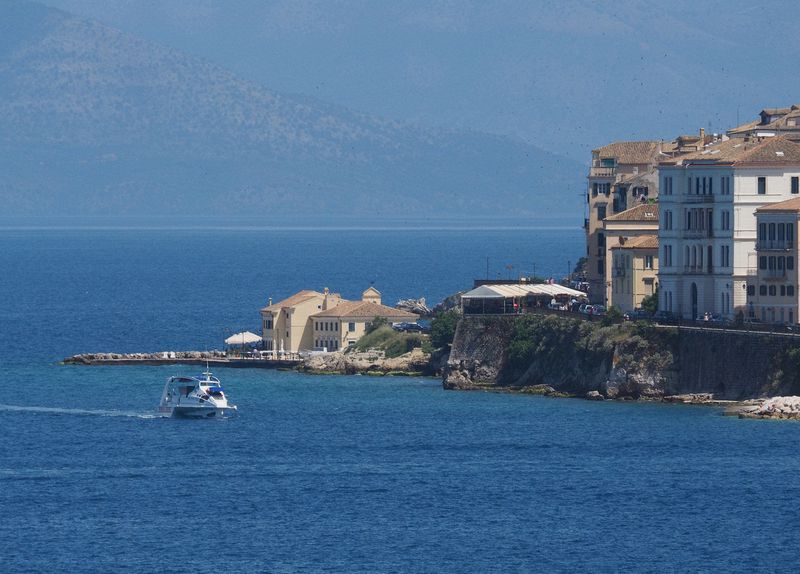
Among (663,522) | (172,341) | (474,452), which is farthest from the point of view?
(172,341)

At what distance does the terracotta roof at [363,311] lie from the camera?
127312 millimetres

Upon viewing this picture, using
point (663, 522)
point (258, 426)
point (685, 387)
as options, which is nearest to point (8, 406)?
point (258, 426)

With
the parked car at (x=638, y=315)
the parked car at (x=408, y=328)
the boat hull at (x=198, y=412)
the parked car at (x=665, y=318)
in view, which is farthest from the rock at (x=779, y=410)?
the parked car at (x=408, y=328)

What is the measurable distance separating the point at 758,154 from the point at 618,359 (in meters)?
11.0

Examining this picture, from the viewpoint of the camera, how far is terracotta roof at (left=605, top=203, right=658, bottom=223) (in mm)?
114625

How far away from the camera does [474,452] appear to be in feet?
282

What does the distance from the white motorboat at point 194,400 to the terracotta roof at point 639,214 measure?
2453 centimetres

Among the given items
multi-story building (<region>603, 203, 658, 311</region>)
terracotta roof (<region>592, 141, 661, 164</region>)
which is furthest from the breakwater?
terracotta roof (<region>592, 141, 661, 164</region>)

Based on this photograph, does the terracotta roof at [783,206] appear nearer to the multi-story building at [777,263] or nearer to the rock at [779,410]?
the multi-story building at [777,263]

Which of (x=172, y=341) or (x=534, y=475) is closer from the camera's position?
(x=534, y=475)

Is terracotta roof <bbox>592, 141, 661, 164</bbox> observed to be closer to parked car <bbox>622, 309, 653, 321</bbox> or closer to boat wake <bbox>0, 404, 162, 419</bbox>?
parked car <bbox>622, 309, 653, 321</bbox>

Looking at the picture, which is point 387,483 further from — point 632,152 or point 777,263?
point 632,152

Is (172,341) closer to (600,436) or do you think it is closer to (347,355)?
(347,355)

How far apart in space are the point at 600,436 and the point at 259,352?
42502 millimetres
